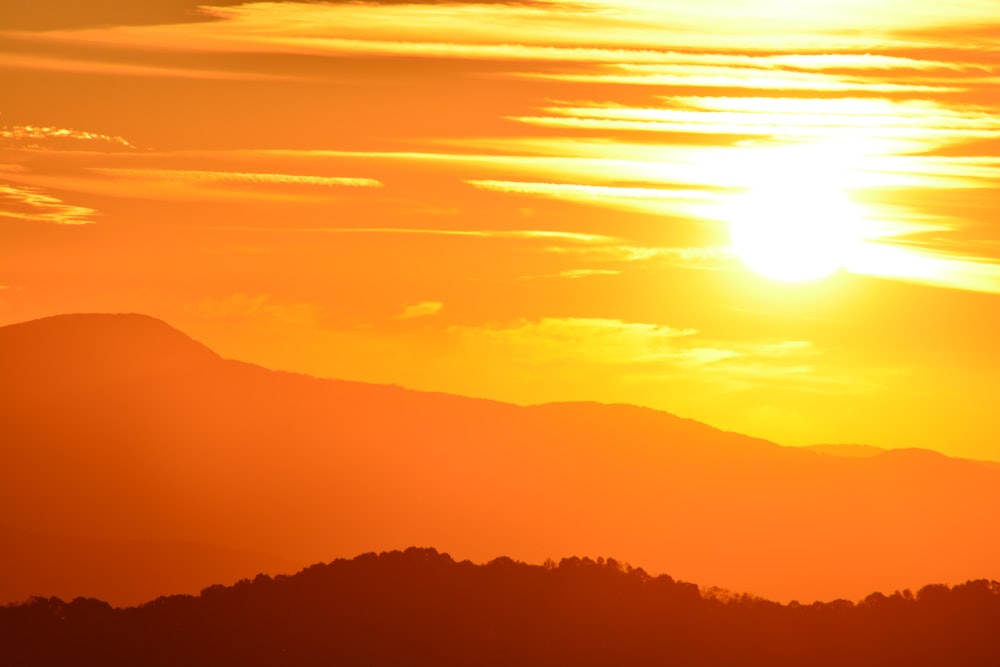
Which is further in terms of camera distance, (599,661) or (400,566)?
(400,566)

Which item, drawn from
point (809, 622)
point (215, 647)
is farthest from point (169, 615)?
point (809, 622)

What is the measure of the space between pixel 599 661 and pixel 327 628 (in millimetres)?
25497

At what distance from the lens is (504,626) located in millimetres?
152875

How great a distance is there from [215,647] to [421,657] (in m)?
18.5

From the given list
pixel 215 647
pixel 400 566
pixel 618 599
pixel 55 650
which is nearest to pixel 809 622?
pixel 618 599

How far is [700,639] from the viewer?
15038cm

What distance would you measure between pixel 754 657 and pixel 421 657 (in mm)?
29988

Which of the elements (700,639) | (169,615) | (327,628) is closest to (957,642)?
(700,639)

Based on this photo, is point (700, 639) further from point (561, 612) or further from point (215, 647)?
point (215, 647)

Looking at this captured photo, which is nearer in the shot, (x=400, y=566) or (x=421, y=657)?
(x=421, y=657)

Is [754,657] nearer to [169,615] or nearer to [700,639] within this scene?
[700,639]

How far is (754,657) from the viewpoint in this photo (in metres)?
148

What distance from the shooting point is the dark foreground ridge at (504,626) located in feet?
479

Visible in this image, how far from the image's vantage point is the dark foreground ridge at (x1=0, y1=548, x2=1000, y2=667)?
146m
